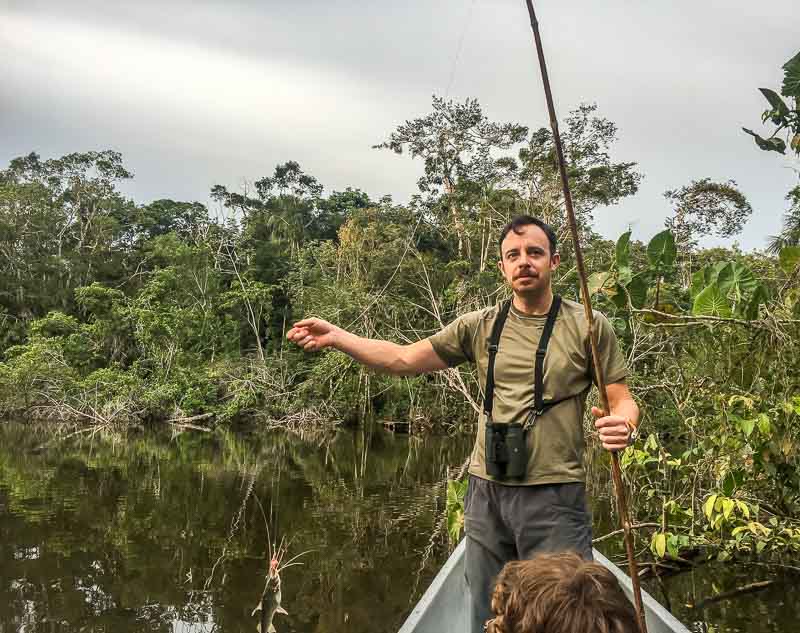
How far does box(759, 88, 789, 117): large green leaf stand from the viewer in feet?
10.2

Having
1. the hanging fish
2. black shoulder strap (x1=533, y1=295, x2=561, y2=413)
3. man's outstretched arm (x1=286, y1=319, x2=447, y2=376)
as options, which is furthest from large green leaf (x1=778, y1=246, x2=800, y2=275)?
the hanging fish

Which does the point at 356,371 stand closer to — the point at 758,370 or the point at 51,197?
the point at 758,370

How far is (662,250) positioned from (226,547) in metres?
4.75

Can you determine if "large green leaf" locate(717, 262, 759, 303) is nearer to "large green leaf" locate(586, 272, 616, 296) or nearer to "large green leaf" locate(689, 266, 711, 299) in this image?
"large green leaf" locate(689, 266, 711, 299)

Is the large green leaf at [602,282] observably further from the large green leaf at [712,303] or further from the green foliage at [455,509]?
the green foliage at [455,509]

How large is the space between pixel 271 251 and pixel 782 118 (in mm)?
23365

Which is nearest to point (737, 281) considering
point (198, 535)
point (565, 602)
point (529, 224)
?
point (529, 224)

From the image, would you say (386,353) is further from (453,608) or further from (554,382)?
(453,608)

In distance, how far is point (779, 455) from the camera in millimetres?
3521

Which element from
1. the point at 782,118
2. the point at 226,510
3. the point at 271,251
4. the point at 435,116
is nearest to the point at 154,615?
the point at 226,510

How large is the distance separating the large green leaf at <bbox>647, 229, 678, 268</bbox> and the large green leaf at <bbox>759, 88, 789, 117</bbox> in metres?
0.72

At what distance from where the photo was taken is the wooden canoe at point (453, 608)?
102 inches

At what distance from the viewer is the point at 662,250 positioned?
3699 millimetres

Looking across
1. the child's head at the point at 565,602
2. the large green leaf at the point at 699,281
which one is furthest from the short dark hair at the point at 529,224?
the large green leaf at the point at 699,281
